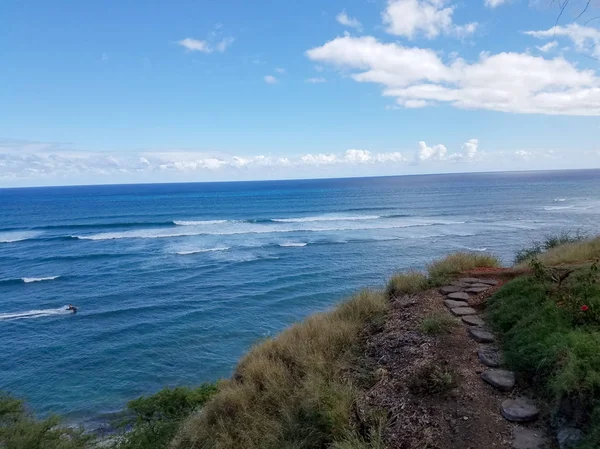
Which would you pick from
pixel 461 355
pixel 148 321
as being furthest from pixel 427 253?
pixel 461 355

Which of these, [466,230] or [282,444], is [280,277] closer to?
[282,444]

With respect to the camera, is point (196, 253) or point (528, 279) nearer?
point (528, 279)

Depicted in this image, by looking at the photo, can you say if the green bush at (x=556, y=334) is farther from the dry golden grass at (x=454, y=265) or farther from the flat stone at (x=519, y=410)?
the dry golden grass at (x=454, y=265)

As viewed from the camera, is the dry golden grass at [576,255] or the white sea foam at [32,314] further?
the white sea foam at [32,314]

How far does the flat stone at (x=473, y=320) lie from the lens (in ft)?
20.5

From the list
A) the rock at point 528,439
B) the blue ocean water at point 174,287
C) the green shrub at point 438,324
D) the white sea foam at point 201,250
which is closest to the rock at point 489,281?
the green shrub at point 438,324

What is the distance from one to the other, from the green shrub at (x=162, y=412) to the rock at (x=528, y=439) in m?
5.96

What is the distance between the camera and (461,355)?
534 centimetres

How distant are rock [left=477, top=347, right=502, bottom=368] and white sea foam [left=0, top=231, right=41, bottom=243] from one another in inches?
1897

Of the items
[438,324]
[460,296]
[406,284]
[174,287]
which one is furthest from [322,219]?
[438,324]

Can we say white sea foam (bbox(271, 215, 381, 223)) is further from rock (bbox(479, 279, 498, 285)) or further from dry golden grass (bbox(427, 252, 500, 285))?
rock (bbox(479, 279, 498, 285))

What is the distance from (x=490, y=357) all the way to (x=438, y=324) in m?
0.98

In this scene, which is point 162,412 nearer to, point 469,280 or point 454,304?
point 454,304

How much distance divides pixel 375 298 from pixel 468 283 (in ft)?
6.24
